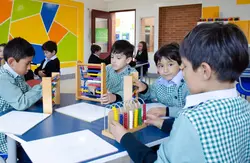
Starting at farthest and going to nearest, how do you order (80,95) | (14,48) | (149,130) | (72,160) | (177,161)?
(80,95), (14,48), (149,130), (72,160), (177,161)

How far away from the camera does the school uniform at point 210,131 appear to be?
0.66 meters

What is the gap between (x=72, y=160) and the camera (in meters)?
0.89

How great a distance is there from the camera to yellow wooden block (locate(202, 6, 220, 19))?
650 cm

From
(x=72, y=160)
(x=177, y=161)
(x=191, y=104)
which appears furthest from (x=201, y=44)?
Answer: (x=72, y=160)

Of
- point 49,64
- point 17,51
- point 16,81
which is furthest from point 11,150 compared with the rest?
point 49,64

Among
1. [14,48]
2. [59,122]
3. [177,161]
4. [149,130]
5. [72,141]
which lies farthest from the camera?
[14,48]

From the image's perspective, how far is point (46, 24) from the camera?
6.69 metres

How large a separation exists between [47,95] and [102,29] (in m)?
7.12

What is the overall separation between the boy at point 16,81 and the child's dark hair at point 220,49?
1191 mm

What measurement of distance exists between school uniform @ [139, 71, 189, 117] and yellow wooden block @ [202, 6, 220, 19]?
Result: 5.37m

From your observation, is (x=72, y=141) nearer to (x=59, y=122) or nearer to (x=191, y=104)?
(x=59, y=122)

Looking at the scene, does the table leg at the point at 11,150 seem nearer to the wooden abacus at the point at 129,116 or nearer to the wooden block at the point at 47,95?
the wooden block at the point at 47,95

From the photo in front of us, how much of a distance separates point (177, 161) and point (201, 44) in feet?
1.07

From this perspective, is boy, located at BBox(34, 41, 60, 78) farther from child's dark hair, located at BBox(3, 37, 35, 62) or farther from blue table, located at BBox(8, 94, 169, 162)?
blue table, located at BBox(8, 94, 169, 162)
